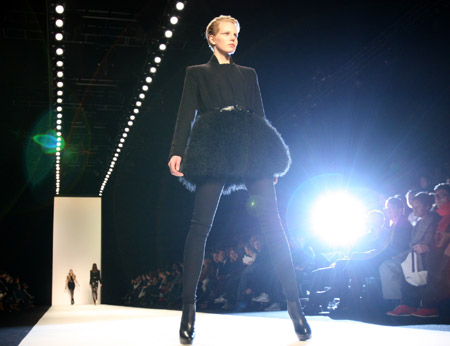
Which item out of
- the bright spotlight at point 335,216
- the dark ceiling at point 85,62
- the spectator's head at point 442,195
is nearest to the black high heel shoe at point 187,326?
the spectator's head at point 442,195

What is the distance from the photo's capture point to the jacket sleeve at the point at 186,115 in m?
2.04

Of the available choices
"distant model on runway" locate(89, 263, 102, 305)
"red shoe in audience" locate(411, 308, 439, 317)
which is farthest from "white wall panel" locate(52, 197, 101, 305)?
"red shoe in audience" locate(411, 308, 439, 317)

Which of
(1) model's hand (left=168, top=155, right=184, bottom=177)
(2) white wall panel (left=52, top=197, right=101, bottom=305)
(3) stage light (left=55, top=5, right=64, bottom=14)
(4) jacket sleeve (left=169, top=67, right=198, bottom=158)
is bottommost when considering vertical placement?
(2) white wall panel (left=52, top=197, right=101, bottom=305)

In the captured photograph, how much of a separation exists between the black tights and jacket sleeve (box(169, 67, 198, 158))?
18 centimetres

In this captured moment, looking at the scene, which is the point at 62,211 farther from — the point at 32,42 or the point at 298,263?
the point at 298,263

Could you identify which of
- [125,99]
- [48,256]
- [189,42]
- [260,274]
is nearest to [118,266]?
[48,256]

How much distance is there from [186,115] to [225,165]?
0.95 ft

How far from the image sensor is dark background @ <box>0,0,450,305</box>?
6.11 metres

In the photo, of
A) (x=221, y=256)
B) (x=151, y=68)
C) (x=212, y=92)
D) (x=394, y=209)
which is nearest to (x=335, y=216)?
(x=221, y=256)

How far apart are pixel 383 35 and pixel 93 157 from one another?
9780 mm

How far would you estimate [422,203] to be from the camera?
3.49m

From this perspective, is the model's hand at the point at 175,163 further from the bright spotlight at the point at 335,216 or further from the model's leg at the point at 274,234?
the bright spotlight at the point at 335,216

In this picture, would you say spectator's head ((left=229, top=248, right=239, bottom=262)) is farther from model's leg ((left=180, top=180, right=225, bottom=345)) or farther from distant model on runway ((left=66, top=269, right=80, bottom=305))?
distant model on runway ((left=66, top=269, right=80, bottom=305))

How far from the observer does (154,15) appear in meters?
7.50
